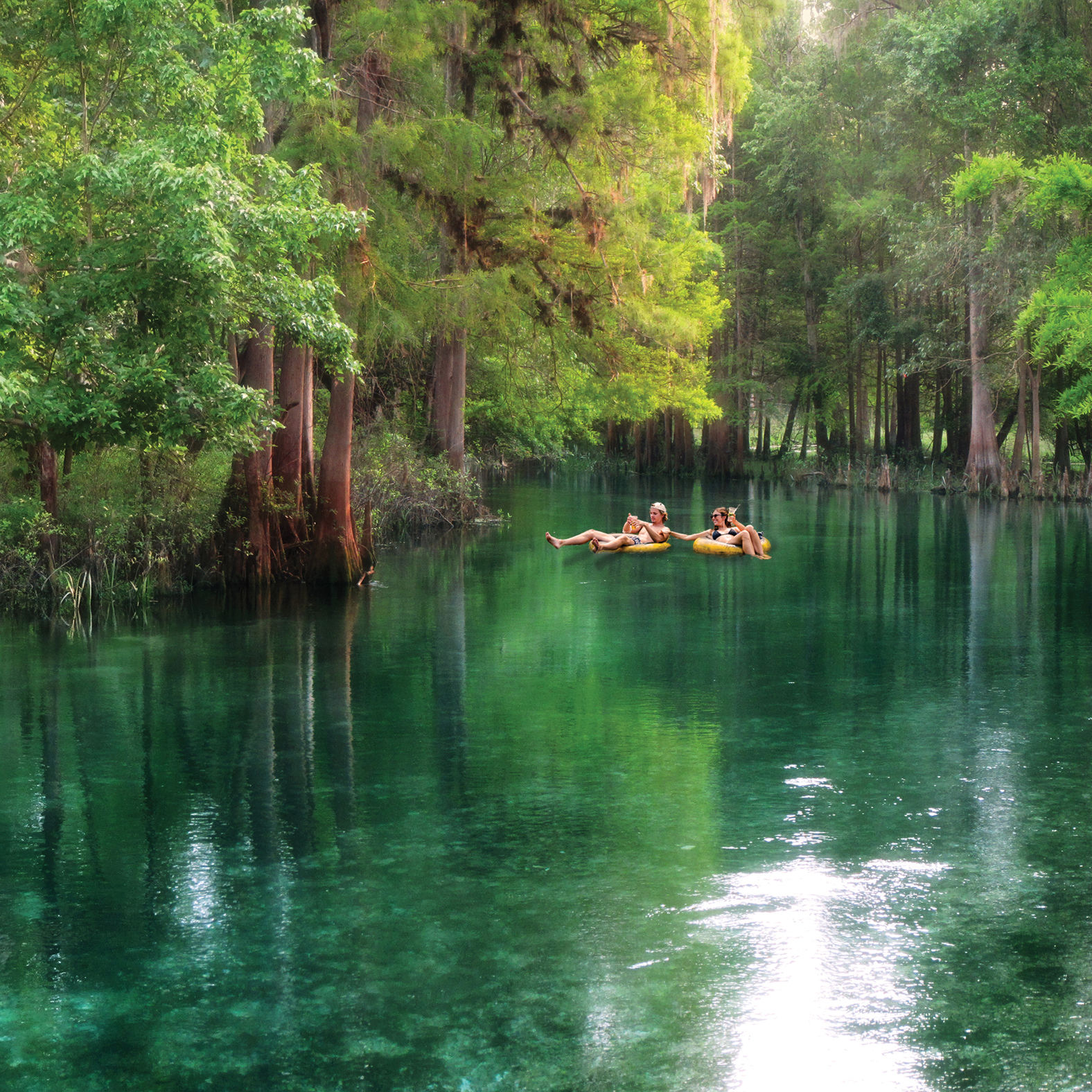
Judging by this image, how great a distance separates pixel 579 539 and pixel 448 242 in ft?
19.2

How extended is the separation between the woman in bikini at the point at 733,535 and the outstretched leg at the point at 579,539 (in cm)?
166

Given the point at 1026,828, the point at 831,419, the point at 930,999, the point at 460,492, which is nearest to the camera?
the point at 930,999

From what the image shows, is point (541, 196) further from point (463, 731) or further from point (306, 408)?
point (463, 731)

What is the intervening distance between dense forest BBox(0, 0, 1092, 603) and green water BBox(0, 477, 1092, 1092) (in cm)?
302

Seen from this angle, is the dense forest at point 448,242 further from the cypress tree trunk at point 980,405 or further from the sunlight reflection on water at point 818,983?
the sunlight reflection on water at point 818,983

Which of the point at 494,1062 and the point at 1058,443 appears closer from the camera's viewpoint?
the point at 494,1062

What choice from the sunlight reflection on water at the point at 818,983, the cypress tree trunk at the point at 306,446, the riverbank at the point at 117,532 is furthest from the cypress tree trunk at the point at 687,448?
the sunlight reflection on water at the point at 818,983

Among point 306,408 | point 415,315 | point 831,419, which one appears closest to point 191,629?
point 306,408

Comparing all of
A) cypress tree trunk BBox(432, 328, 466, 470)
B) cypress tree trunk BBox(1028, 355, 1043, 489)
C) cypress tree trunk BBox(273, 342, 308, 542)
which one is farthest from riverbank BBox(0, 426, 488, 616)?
cypress tree trunk BBox(1028, 355, 1043, 489)

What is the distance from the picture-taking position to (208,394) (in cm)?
1277

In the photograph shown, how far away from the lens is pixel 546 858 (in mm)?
6918

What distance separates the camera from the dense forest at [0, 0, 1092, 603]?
12125mm

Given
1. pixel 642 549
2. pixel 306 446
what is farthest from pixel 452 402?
pixel 306 446

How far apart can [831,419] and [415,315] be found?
119ft
